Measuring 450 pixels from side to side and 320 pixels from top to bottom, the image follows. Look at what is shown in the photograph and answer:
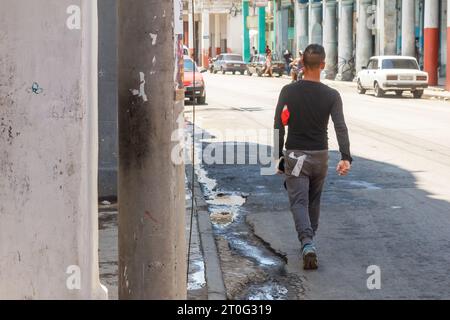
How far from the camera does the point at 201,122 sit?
23.6 meters

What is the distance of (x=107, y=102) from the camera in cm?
1133

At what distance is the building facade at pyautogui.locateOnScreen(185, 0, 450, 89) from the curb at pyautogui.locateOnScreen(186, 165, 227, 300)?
19.2 metres

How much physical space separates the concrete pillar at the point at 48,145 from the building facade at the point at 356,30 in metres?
24.8

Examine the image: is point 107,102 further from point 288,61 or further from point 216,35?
point 216,35

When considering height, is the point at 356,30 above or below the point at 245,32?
below

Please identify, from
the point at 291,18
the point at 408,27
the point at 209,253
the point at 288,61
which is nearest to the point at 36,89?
the point at 209,253

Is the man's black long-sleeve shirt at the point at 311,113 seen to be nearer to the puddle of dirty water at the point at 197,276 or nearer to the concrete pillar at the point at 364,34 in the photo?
the puddle of dirty water at the point at 197,276

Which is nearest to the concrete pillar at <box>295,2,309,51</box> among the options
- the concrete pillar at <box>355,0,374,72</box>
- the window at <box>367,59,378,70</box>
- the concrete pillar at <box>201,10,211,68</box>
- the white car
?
the concrete pillar at <box>355,0,374,72</box>

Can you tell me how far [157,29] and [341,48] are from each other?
164 ft

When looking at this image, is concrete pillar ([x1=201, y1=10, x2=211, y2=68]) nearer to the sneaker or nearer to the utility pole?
the sneaker

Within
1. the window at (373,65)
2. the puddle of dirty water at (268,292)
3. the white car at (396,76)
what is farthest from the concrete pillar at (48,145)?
the window at (373,65)

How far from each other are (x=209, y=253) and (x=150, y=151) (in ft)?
13.0

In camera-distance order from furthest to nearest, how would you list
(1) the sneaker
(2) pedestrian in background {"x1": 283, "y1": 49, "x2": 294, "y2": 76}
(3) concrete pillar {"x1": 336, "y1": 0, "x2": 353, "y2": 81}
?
(2) pedestrian in background {"x1": 283, "y1": 49, "x2": 294, "y2": 76}
(3) concrete pillar {"x1": 336, "y1": 0, "x2": 353, "y2": 81}
(1) the sneaker

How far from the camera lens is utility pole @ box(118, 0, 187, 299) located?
471 cm
